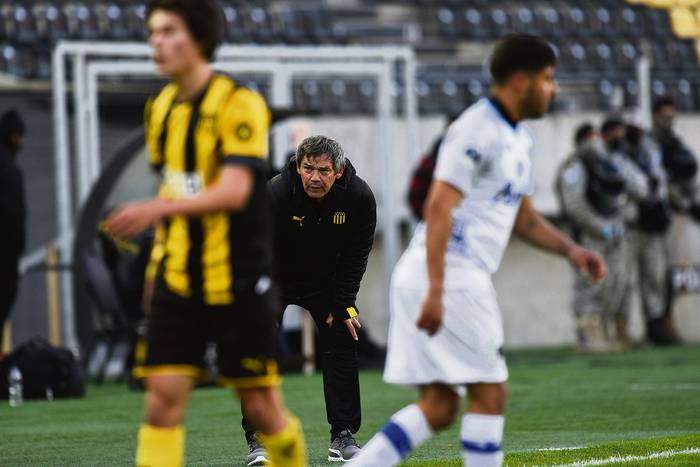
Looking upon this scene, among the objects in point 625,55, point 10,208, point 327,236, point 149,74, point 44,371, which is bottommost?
point 44,371

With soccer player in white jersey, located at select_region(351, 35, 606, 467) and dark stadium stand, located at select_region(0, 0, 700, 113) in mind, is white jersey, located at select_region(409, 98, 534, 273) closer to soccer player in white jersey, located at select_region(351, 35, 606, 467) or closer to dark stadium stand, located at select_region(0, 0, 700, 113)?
soccer player in white jersey, located at select_region(351, 35, 606, 467)

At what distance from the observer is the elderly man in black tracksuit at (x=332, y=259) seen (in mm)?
7730

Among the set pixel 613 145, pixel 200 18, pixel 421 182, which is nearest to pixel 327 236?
pixel 200 18

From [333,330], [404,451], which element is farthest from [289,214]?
[404,451]

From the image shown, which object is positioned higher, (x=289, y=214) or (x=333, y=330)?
(x=289, y=214)

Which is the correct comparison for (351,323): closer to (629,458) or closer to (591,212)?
(629,458)

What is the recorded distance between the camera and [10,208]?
13281 millimetres

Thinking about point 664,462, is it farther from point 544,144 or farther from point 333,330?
point 544,144

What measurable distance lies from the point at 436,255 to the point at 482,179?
365 millimetres

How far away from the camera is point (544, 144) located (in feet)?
58.7

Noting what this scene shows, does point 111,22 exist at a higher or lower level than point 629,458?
higher

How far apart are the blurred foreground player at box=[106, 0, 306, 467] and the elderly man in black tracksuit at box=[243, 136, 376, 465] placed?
265cm

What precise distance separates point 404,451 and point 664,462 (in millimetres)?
1956

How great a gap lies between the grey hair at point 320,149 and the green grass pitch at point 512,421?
1.45 m
